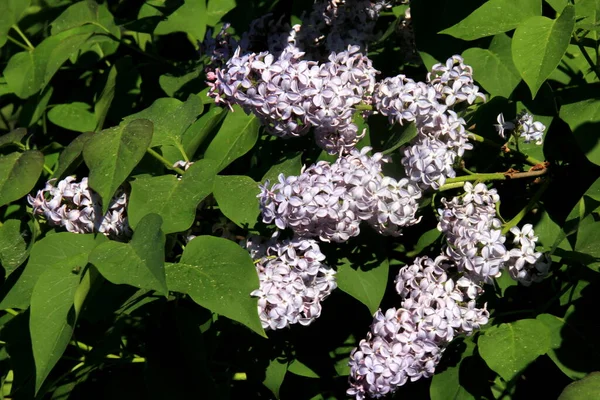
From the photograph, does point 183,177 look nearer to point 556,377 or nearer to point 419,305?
point 419,305

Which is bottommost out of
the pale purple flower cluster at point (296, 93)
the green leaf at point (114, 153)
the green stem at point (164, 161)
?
the green stem at point (164, 161)

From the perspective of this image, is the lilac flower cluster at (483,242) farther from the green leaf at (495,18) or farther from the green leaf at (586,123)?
the green leaf at (495,18)

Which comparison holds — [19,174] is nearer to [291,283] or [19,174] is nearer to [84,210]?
[84,210]

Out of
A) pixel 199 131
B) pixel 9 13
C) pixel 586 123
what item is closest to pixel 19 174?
pixel 199 131

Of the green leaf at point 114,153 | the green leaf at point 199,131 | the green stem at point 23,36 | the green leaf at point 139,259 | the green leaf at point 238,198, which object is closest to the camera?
the green leaf at point 139,259

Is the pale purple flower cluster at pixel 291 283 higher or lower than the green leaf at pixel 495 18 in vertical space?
lower

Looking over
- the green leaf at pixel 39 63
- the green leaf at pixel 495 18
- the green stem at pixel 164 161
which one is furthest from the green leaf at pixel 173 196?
the green leaf at pixel 39 63

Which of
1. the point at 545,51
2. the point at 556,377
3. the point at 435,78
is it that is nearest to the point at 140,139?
the point at 435,78
